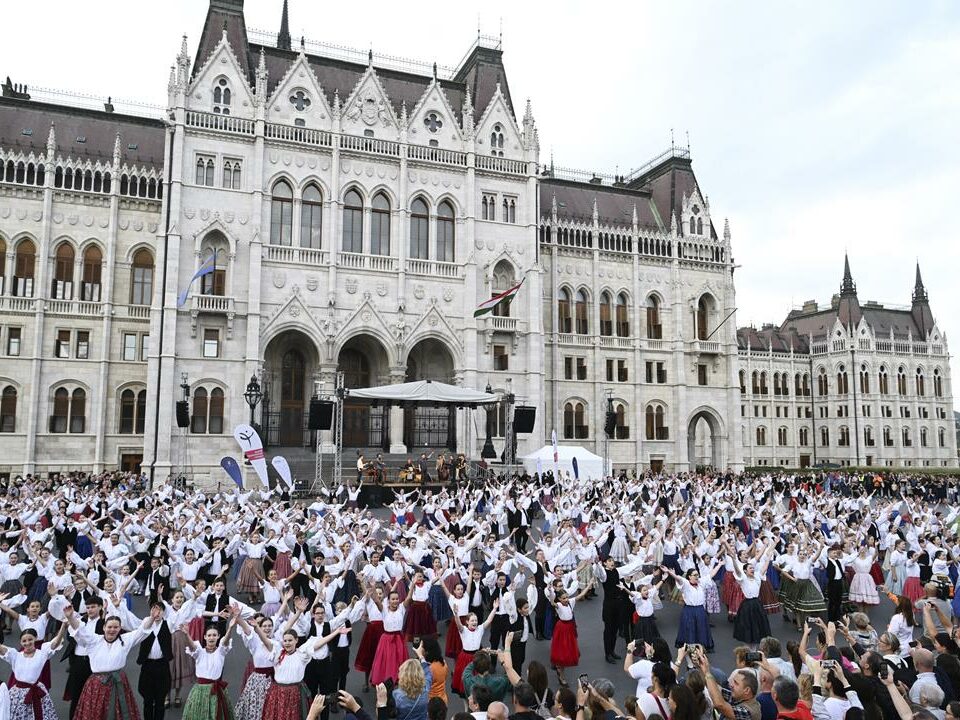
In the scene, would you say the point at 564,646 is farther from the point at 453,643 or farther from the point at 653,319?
the point at 653,319

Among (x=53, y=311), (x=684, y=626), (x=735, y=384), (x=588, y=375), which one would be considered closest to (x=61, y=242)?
(x=53, y=311)

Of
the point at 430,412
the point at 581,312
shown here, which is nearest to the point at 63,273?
the point at 430,412

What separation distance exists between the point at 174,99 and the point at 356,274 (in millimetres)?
12868

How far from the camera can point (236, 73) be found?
40781mm

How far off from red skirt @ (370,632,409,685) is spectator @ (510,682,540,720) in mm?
4578

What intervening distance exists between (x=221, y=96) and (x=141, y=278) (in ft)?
36.4

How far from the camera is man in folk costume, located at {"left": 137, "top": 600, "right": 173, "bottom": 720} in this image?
9.72 m

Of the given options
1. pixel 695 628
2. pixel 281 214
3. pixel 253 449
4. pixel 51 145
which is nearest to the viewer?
pixel 695 628

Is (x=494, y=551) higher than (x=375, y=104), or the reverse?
(x=375, y=104)

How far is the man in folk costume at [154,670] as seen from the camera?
9.72m

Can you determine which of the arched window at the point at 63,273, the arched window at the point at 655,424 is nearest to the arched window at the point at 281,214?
the arched window at the point at 63,273

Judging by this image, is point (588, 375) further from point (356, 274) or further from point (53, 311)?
point (53, 311)

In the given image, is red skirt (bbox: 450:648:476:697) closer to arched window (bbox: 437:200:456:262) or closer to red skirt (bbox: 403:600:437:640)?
red skirt (bbox: 403:600:437:640)

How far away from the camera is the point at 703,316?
54.7 m
